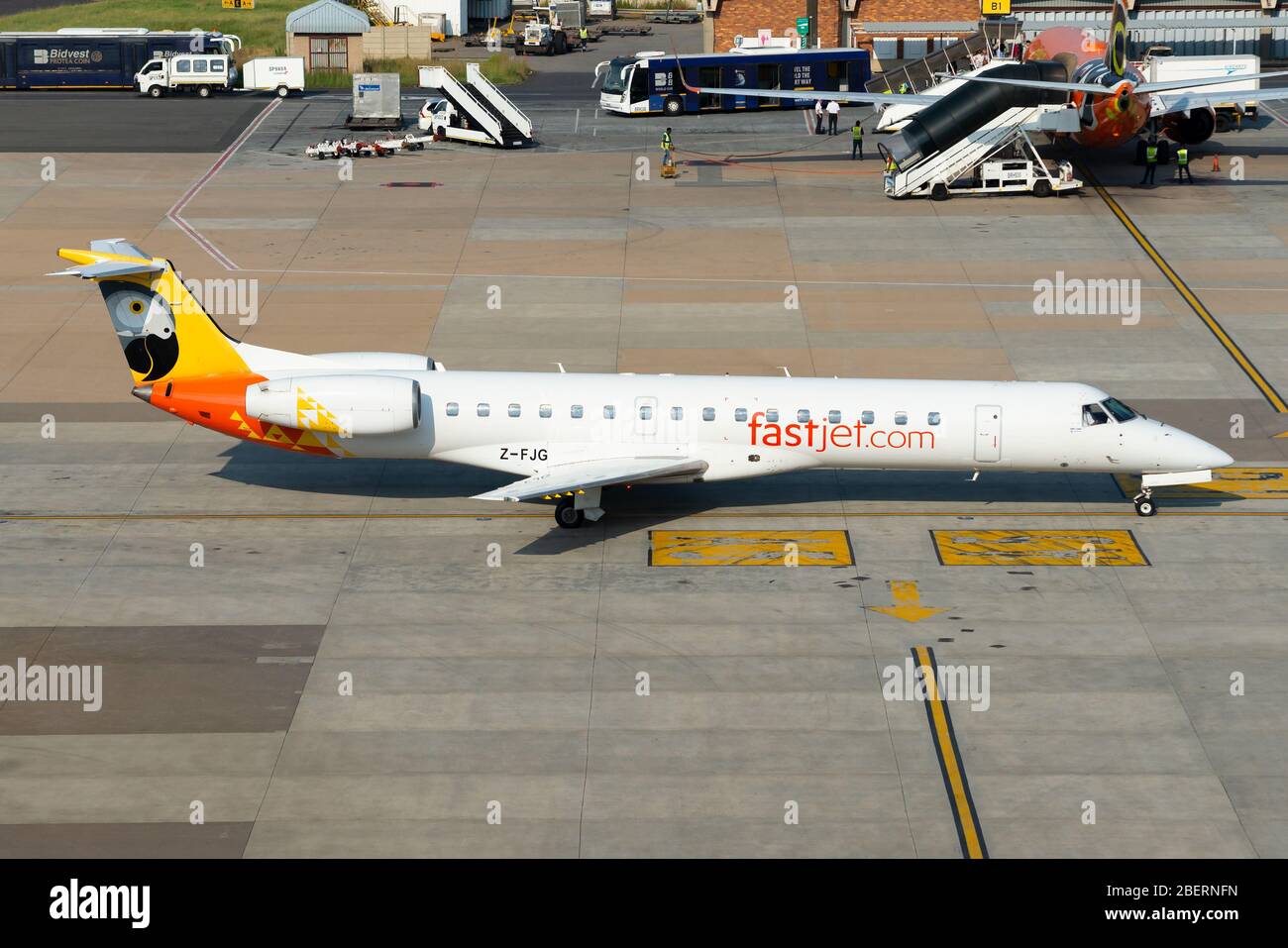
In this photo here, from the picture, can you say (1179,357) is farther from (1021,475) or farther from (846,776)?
(846,776)

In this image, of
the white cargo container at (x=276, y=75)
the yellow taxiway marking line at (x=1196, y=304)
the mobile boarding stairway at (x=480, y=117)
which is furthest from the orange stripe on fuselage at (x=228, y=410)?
the white cargo container at (x=276, y=75)

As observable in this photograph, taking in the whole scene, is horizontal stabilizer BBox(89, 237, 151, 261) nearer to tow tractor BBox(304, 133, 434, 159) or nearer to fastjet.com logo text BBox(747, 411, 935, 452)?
fastjet.com logo text BBox(747, 411, 935, 452)

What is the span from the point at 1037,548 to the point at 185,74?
61126 millimetres

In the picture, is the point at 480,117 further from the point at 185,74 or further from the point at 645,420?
the point at 645,420

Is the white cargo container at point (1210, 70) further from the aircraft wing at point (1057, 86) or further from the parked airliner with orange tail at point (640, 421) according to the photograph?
the parked airliner with orange tail at point (640, 421)

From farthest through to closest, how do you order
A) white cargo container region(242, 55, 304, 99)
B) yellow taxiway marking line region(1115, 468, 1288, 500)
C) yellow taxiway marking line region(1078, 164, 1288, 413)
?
white cargo container region(242, 55, 304, 99), yellow taxiway marking line region(1078, 164, 1288, 413), yellow taxiway marking line region(1115, 468, 1288, 500)

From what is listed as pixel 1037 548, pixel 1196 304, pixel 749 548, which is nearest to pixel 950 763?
pixel 749 548

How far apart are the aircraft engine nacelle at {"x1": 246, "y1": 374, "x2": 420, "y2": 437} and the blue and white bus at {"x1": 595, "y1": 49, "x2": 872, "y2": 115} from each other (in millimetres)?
46393

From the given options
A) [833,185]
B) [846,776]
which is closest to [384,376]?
[846,776]

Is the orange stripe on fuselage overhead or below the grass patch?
below

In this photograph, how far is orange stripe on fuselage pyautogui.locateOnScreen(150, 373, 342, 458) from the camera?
1361 inches

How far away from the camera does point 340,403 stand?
33.8 metres

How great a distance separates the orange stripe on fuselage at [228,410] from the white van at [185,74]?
50.9m

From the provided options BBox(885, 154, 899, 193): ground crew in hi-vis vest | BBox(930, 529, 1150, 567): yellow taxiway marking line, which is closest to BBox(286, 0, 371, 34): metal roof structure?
BBox(885, 154, 899, 193): ground crew in hi-vis vest
